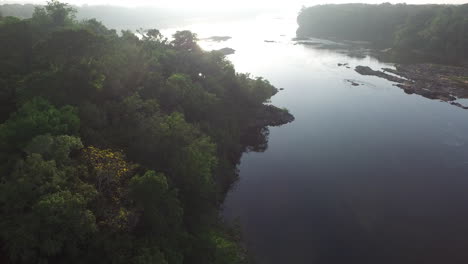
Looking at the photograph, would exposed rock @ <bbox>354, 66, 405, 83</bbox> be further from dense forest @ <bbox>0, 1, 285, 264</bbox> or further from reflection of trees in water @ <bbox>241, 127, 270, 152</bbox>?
dense forest @ <bbox>0, 1, 285, 264</bbox>

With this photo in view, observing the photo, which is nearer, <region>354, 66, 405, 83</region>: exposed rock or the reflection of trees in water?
the reflection of trees in water

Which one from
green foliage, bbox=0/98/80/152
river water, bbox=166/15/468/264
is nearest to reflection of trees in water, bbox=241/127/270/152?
river water, bbox=166/15/468/264

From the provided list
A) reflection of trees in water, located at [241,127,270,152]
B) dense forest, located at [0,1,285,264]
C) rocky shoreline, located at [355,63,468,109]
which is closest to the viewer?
dense forest, located at [0,1,285,264]

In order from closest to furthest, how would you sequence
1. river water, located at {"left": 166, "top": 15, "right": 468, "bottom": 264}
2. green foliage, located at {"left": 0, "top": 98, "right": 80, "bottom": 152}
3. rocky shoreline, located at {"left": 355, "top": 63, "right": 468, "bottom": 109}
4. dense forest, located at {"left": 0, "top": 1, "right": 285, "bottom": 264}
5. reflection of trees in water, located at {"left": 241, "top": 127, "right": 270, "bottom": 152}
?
dense forest, located at {"left": 0, "top": 1, "right": 285, "bottom": 264}
green foliage, located at {"left": 0, "top": 98, "right": 80, "bottom": 152}
river water, located at {"left": 166, "top": 15, "right": 468, "bottom": 264}
reflection of trees in water, located at {"left": 241, "top": 127, "right": 270, "bottom": 152}
rocky shoreline, located at {"left": 355, "top": 63, "right": 468, "bottom": 109}

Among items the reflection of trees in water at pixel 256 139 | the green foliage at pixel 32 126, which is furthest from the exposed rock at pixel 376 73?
the green foliage at pixel 32 126

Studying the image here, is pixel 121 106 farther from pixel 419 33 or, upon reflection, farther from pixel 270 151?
pixel 419 33

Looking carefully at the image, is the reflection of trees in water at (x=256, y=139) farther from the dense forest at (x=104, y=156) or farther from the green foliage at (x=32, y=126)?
the green foliage at (x=32, y=126)

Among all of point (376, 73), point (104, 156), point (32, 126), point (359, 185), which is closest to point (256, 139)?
point (359, 185)

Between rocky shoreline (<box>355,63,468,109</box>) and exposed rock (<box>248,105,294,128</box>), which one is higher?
rocky shoreline (<box>355,63,468,109</box>)
